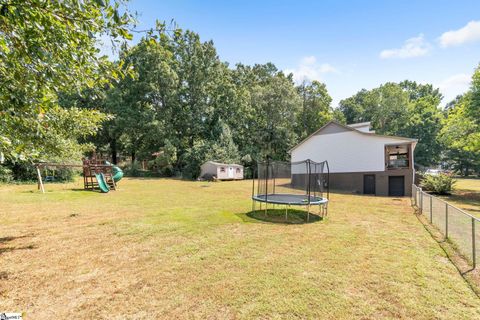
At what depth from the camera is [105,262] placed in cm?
508

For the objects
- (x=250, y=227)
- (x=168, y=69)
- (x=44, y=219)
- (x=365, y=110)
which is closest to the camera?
(x=250, y=227)

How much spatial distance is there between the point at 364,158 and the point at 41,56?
2117 centimetres

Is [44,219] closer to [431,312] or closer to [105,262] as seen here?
[105,262]

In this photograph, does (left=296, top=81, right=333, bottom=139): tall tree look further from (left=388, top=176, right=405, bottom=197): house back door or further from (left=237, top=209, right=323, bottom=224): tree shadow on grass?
(left=237, top=209, right=323, bottom=224): tree shadow on grass

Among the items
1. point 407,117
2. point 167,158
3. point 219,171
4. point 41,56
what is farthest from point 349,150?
point 407,117

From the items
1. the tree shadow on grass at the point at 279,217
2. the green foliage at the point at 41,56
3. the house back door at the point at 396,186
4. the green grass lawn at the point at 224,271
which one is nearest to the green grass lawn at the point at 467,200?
the house back door at the point at 396,186

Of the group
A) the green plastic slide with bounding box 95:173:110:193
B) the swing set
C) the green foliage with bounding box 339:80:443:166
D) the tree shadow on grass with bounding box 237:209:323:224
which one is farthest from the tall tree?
the tree shadow on grass with bounding box 237:209:323:224

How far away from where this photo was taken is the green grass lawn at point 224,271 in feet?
11.6

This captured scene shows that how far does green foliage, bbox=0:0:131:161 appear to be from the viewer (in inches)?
130

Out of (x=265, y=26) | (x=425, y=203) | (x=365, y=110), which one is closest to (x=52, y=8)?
Answer: (x=265, y=26)

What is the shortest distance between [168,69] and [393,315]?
120ft

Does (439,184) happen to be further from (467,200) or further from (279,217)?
(279,217)

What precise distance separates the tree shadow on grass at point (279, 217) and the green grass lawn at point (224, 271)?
508 mm

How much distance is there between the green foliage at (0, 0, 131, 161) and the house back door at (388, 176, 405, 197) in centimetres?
2058
